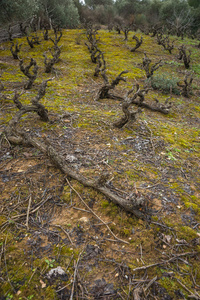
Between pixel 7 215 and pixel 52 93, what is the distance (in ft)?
16.6

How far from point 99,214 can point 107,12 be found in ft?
114

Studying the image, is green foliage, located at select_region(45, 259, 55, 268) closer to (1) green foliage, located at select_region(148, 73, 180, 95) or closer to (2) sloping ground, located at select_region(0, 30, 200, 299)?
(2) sloping ground, located at select_region(0, 30, 200, 299)

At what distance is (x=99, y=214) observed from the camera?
269cm

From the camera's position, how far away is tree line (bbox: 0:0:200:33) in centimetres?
1403

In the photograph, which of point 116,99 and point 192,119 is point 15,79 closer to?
point 116,99

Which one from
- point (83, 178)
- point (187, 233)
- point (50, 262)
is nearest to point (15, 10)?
point (83, 178)

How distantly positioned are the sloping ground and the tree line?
13.4 m

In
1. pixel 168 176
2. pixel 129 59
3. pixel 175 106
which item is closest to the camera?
pixel 168 176

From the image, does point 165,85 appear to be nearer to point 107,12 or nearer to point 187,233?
point 187,233

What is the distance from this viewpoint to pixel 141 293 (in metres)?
1.95

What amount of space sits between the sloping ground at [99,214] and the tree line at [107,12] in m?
13.4

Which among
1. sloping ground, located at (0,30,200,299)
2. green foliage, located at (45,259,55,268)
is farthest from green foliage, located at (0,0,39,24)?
green foliage, located at (45,259,55,268)

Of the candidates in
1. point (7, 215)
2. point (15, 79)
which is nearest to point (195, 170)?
point (7, 215)

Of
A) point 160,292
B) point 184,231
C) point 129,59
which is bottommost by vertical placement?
point 160,292
